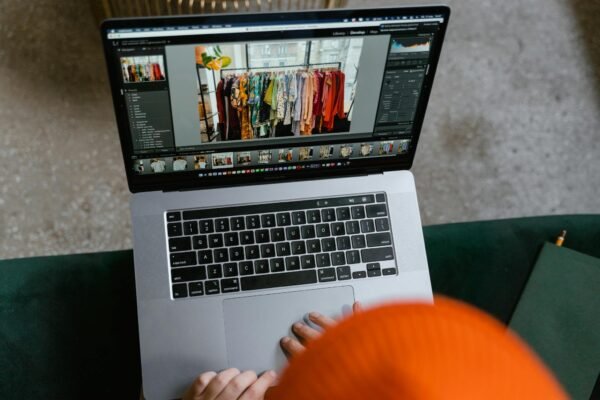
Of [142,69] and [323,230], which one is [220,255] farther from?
[142,69]

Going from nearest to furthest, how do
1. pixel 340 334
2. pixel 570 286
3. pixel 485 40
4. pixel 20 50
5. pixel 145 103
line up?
pixel 340 334, pixel 145 103, pixel 570 286, pixel 20 50, pixel 485 40

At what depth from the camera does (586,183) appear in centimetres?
142

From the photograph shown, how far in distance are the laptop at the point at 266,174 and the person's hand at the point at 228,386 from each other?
0.13ft

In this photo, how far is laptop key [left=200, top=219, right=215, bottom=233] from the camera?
35.5 inches

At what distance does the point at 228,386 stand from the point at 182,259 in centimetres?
21

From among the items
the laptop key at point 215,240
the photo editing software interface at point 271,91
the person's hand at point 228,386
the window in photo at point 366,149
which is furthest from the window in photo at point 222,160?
the person's hand at point 228,386

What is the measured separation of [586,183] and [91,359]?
1214 millimetres

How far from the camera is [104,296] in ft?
3.25

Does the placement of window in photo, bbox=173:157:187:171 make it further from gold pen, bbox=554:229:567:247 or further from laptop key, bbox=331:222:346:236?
gold pen, bbox=554:229:567:247

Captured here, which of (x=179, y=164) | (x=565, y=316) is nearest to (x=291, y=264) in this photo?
(x=179, y=164)

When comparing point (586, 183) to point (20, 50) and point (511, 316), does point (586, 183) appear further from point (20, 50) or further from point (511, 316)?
point (20, 50)

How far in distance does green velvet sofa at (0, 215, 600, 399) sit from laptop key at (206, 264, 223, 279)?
19cm

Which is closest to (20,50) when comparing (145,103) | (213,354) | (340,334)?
(145,103)

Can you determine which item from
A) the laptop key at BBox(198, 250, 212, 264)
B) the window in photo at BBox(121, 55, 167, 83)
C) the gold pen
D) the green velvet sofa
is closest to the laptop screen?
the window in photo at BBox(121, 55, 167, 83)
